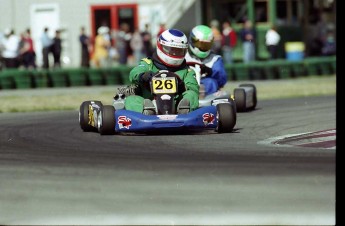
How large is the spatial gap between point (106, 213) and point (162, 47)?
6.06 metres

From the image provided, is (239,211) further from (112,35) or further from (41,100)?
(112,35)

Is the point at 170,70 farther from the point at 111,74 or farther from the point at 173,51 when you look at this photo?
Answer: the point at 111,74

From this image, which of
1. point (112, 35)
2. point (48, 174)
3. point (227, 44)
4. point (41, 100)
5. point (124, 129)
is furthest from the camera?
point (112, 35)

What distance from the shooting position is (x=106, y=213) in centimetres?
673

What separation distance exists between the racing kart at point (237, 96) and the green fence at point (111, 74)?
10.4 metres

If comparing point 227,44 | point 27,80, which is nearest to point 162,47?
point 27,80

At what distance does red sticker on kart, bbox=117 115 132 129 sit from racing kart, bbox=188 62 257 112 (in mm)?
3198

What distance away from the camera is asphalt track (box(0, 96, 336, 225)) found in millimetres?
6684

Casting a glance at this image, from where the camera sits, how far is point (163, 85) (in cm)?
1211

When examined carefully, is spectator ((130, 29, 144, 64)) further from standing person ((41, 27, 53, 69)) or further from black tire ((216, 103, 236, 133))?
black tire ((216, 103, 236, 133))

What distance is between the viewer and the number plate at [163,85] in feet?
39.7

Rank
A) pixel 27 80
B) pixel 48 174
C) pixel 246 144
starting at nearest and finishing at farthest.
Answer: pixel 48 174 < pixel 246 144 < pixel 27 80

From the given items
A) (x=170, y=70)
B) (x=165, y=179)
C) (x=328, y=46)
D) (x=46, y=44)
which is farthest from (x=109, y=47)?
(x=165, y=179)

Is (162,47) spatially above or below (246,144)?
above
